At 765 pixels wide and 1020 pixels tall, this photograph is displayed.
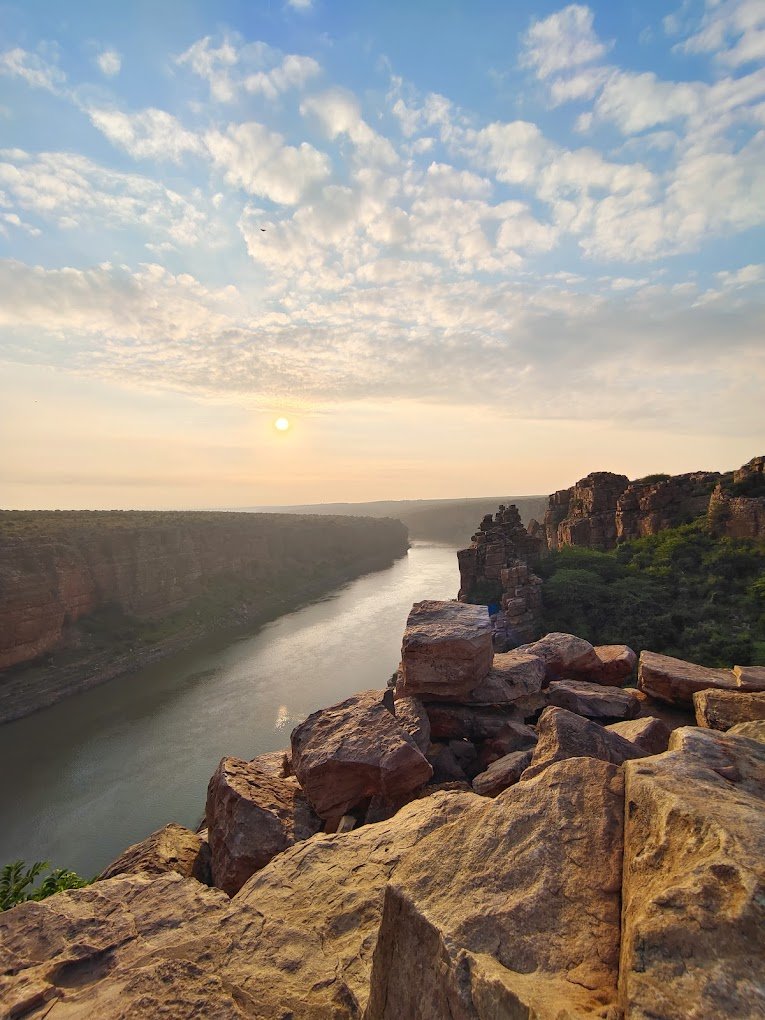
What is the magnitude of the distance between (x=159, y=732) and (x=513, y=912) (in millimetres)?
29858

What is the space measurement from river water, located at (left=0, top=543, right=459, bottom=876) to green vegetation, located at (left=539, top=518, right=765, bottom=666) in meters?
14.1

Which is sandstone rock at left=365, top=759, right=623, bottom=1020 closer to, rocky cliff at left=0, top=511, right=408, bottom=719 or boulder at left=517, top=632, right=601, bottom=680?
boulder at left=517, top=632, right=601, bottom=680

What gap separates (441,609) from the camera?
11.5 meters

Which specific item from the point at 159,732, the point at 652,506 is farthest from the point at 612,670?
the point at 652,506

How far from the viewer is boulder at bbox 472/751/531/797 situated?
673 cm

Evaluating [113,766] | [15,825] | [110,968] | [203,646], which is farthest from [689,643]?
[203,646]

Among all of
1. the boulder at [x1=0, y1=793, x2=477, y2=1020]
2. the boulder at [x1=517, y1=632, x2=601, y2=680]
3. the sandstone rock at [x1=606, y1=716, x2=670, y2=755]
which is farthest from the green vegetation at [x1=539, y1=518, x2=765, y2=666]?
the boulder at [x1=0, y1=793, x2=477, y2=1020]

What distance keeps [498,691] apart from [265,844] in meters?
5.19

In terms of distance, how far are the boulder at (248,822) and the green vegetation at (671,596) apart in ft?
67.4

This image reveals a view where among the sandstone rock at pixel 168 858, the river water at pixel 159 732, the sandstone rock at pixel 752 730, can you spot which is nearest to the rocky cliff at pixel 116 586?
the river water at pixel 159 732

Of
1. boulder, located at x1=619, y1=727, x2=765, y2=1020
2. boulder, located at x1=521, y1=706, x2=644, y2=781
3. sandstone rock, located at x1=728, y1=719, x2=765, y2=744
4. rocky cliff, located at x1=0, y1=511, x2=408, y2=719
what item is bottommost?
rocky cliff, located at x1=0, y1=511, x2=408, y2=719

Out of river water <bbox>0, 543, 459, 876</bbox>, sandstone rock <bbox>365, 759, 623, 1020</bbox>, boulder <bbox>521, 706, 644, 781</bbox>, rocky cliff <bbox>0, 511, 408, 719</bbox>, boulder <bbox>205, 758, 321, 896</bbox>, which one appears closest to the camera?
sandstone rock <bbox>365, 759, 623, 1020</bbox>

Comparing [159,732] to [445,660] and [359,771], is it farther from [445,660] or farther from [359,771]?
[359,771]

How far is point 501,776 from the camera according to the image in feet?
22.5
